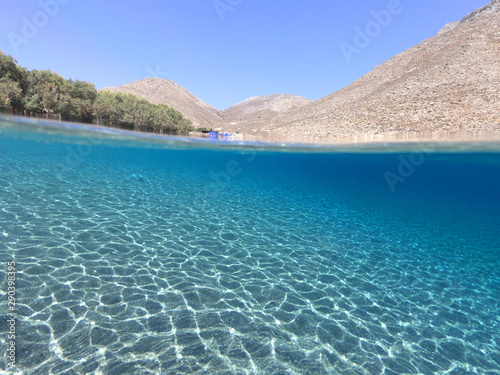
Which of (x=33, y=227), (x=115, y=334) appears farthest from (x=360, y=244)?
(x=33, y=227)

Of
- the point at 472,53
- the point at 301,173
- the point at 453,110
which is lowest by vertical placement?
the point at 301,173

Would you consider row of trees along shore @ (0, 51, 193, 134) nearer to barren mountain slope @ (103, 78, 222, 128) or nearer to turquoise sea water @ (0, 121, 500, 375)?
turquoise sea water @ (0, 121, 500, 375)

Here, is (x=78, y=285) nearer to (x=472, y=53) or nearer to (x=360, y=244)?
(x=360, y=244)

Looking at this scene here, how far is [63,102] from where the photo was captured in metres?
29.3

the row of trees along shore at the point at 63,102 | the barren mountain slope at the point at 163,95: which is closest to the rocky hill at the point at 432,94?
the row of trees along shore at the point at 63,102

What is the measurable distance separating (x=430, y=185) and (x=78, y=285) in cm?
6817

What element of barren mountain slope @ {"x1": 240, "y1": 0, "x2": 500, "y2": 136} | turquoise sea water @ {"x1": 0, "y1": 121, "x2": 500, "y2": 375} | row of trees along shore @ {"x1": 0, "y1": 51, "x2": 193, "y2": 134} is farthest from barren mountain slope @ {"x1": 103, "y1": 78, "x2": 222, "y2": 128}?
turquoise sea water @ {"x1": 0, "y1": 121, "x2": 500, "y2": 375}

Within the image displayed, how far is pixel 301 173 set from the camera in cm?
7019

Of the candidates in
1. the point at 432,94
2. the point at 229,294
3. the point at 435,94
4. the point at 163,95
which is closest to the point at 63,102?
the point at 229,294

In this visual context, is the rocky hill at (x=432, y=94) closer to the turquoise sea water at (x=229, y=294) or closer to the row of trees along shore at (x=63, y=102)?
the turquoise sea water at (x=229, y=294)

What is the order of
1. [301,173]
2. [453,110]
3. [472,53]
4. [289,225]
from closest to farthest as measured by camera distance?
[289,225] < [453,110] < [472,53] < [301,173]

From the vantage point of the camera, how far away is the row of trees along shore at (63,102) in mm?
26031

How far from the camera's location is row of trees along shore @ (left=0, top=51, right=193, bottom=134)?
2603 centimetres

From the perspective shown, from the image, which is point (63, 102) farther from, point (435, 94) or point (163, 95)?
point (163, 95)
